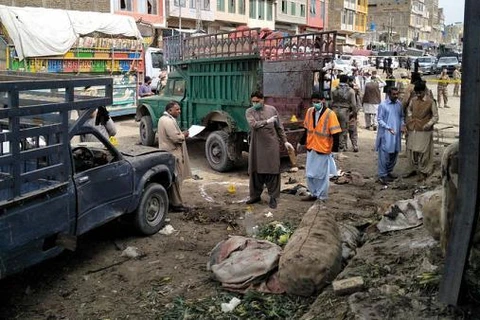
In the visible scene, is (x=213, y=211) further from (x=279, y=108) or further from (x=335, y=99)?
(x=335, y=99)

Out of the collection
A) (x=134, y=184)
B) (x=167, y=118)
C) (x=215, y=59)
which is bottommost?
(x=134, y=184)

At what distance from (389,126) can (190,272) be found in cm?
489

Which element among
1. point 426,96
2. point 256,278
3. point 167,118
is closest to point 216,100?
point 167,118

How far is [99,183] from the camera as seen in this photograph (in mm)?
5031

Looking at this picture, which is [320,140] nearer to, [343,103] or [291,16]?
[343,103]

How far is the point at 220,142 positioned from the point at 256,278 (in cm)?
533

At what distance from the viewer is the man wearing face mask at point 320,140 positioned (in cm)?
692

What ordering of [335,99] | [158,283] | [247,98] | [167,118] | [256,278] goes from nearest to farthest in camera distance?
1. [256,278]
2. [158,283]
3. [167,118]
4. [247,98]
5. [335,99]

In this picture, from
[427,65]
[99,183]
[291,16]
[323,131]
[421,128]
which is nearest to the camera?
[99,183]

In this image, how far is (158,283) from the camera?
4.84m

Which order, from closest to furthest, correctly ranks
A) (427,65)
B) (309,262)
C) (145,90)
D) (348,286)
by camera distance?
(348,286)
(309,262)
(145,90)
(427,65)

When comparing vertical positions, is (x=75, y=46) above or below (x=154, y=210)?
above

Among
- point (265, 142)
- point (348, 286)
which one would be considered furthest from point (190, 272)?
point (265, 142)

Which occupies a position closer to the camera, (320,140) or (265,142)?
(320,140)
